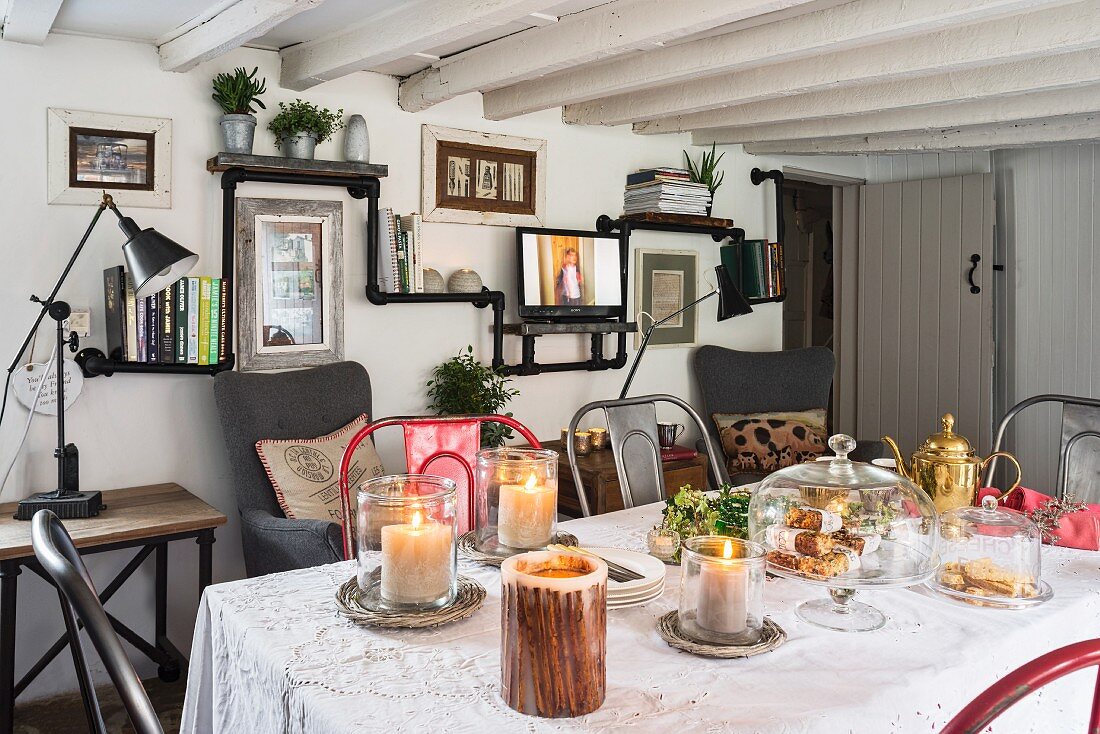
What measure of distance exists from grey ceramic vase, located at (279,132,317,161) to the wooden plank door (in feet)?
11.1

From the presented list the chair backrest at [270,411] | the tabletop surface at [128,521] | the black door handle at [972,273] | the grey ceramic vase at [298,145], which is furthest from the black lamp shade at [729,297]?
the tabletop surface at [128,521]

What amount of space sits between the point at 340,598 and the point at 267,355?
6.33 ft

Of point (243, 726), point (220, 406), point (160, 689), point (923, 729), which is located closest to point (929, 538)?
point (923, 729)

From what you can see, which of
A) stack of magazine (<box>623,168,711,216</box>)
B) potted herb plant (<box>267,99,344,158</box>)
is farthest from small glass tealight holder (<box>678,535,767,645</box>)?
stack of magazine (<box>623,168,711,216</box>)

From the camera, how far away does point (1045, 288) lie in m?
4.66

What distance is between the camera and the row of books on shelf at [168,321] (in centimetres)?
284

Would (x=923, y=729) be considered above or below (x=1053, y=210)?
below

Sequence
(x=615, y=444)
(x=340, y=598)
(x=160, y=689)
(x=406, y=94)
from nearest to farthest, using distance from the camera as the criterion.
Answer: (x=340, y=598), (x=615, y=444), (x=160, y=689), (x=406, y=94)

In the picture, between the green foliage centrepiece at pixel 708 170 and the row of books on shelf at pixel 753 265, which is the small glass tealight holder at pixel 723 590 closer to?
the green foliage centrepiece at pixel 708 170

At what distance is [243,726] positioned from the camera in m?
1.37

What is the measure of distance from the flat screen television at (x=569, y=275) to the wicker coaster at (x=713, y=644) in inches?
98.3

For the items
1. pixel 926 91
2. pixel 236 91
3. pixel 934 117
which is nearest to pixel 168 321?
pixel 236 91

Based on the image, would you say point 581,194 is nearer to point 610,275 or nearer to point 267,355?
point 610,275

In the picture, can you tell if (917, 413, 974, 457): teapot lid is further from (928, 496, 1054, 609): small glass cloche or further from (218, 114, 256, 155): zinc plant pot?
(218, 114, 256, 155): zinc plant pot
